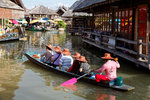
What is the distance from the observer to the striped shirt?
11.1m

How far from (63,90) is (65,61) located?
2192 millimetres

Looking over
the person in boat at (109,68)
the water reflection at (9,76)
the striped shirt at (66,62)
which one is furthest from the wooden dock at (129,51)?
the water reflection at (9,76)

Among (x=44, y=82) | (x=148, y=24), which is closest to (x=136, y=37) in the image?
(x=148, y=24)

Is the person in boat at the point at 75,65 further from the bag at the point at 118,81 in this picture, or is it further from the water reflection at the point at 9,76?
the water reflection at the point at 9,76

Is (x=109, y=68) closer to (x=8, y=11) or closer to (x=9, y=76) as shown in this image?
(x=9, y=76)

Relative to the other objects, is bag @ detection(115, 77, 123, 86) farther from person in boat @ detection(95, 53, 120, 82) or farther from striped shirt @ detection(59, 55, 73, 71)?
striped shirt @ detection(59, 55, 73, 71)

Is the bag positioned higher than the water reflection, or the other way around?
the bag

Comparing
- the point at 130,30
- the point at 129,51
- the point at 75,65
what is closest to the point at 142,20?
the point at 130,30

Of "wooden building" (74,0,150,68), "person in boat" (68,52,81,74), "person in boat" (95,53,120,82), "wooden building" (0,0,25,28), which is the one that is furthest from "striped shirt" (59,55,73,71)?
"wooden building" (0,0,25,28)

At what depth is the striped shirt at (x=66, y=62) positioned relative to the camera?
11.1 metres

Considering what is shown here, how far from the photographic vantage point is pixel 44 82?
10.3 m

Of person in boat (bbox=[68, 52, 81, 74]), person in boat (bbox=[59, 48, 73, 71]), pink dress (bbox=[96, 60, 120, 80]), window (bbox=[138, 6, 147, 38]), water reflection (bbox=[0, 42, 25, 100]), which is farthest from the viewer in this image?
window (bbox=[138, 6, 147, 38])

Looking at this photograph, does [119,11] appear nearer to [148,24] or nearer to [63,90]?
[148,24]

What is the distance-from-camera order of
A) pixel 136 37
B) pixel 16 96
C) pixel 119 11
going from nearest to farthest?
pixel 16 96 → pixel 136 37 → pixel 119 11
